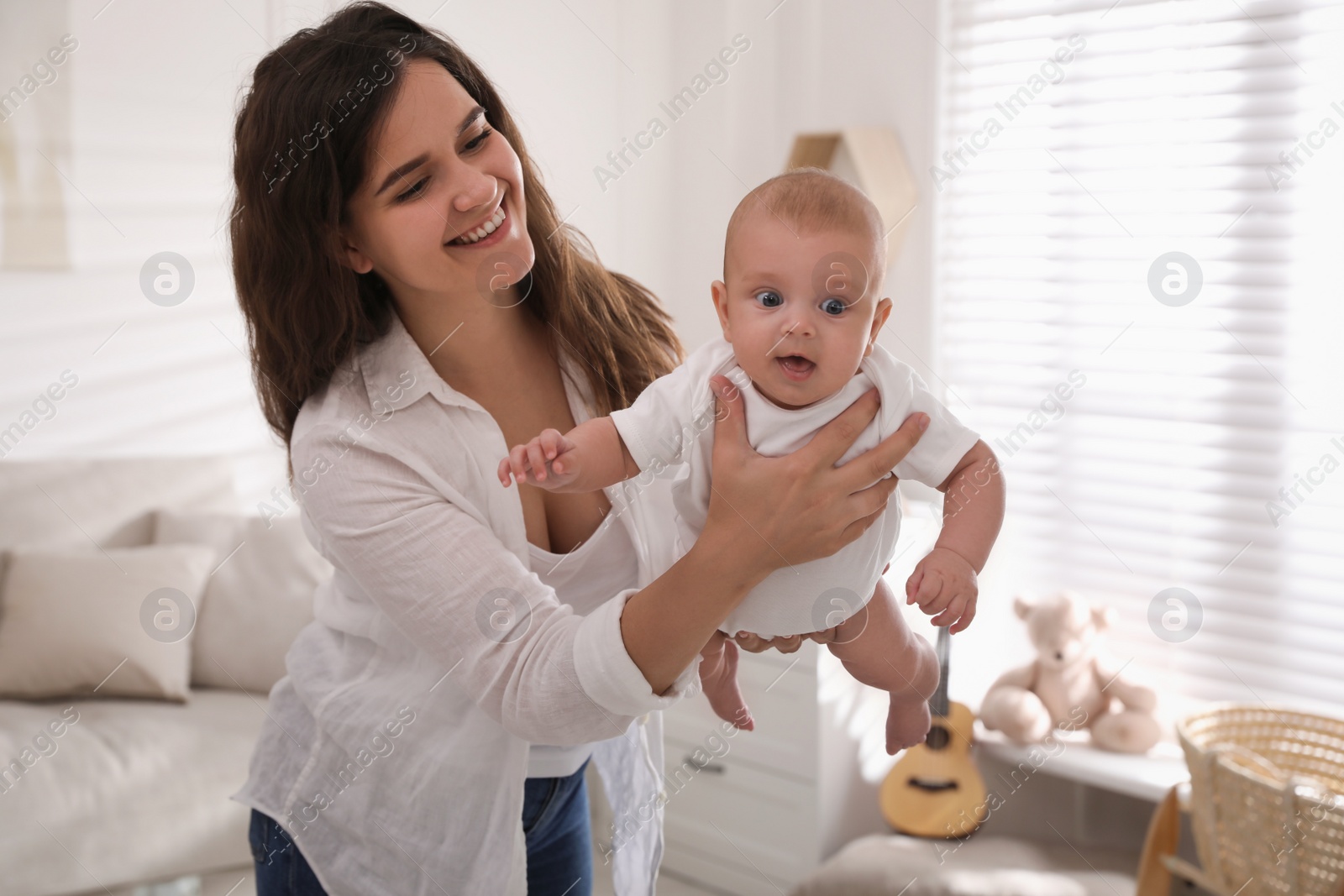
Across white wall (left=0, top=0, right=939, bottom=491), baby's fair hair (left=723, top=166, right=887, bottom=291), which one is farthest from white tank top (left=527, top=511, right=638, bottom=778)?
white wall (left=0, top=0, right=939, bottom=491)

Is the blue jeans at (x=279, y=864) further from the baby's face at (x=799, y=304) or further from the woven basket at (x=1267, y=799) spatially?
the woven basket at (x=1267, y=799)

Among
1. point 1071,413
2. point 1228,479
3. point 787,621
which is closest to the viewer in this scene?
point 787,621

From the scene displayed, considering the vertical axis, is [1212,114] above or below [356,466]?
above

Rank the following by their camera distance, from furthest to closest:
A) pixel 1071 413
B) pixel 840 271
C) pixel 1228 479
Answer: pixel 1071 413, pixel 1228 479, pixel 840 271

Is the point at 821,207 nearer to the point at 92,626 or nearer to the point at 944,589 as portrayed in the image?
the point at 944,589

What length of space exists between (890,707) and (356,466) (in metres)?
0.56

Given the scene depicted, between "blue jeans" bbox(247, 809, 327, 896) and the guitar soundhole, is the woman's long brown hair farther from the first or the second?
the guitar soundhole

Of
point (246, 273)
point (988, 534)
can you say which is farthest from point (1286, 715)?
point (246, 273)

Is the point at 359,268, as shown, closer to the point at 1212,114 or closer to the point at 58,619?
the point at 58,619

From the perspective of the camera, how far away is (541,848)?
1.08m

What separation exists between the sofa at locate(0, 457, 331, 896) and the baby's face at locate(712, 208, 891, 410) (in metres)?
1.61

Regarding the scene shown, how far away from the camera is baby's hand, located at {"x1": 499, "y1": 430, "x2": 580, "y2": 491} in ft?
2.52

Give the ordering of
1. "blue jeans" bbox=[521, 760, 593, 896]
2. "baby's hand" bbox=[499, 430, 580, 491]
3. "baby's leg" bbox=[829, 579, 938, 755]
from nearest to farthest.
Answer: "baby's hand" bbox=[499, 430, 580, 491] < "baby's leg" bbox=[829, 579, 938, 755] < "blue jeans" bbox=[521, 760, 593, 896]

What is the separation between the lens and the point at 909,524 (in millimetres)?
1892
